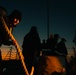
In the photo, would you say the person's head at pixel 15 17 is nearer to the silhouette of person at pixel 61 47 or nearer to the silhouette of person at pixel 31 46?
the silhouette of person at pixel 31 46

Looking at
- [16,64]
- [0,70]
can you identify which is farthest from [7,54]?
[0,70]

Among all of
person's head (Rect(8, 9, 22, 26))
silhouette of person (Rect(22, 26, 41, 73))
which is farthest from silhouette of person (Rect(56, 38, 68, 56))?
person's head (Rect(8, 9, 22, 26))

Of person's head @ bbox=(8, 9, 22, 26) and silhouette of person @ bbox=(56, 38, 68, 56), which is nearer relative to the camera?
person's head @ bbox=(8, 9, 22, 26)

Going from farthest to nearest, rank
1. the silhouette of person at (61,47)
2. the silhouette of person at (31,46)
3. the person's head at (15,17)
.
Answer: the silhouette of person at (61,47) → the silhouette of person at (31,46) → the person's head at (15,17)

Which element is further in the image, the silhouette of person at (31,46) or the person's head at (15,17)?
the silhouette of person at (31,46)

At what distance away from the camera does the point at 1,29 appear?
416 centimetres

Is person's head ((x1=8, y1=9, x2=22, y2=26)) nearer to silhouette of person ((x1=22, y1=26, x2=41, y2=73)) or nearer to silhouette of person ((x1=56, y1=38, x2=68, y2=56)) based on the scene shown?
silhouette of person ((x1=22, y1=26, x2=41, y2=73))

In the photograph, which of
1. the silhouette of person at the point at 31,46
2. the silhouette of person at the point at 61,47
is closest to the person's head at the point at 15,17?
the silhouette of person at the point at 31,46

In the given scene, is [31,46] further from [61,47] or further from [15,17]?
[15,17]

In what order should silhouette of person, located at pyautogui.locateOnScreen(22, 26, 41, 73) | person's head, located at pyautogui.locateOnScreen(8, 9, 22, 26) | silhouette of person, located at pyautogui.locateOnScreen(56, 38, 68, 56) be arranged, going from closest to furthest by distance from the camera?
person's head, located at pyautogui.locateOnScreen(8, 9, 22, 26)
silhouette of person, located at pyautogui.locateOnScreen(22, 26, 41, 73)
silhouette of person, located at pyautogui.locateOnScreen(56, 38, 68, 56)

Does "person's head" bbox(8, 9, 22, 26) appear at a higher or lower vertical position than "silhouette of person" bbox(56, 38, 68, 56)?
higher

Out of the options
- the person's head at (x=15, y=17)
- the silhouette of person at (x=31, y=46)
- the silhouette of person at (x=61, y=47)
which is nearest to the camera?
the person's head at (x=15, y=17)

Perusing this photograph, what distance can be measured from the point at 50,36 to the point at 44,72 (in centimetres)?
357

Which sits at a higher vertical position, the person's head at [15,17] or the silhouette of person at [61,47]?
the person's head at [15,17]
